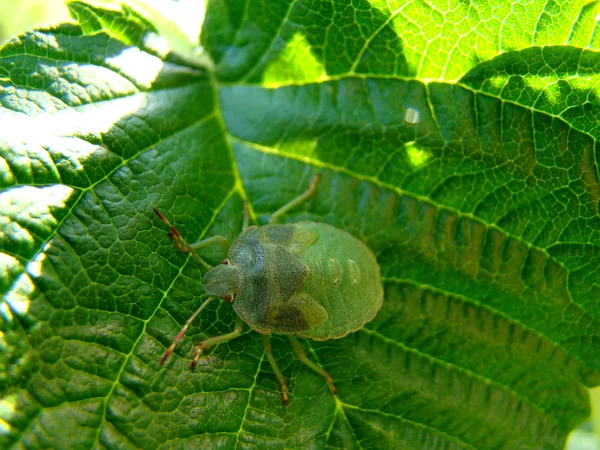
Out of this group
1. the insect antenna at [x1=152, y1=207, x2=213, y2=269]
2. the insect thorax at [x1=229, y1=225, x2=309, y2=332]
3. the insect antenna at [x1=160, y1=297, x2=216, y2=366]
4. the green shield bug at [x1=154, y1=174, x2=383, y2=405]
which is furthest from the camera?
the insect thorax at [x1=229, y1=225, x2=309, y2=332]

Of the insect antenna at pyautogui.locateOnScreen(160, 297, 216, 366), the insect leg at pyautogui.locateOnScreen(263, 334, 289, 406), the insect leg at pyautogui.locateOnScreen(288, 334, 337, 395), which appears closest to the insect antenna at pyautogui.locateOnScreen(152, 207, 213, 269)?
the insect antenna at pyautogui.locateOnScreen(160, 297, 216, 366)

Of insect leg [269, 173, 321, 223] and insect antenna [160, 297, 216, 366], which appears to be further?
insect leg [269, 173, 321, 223]

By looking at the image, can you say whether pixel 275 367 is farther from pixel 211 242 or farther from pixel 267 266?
pixel 211 242

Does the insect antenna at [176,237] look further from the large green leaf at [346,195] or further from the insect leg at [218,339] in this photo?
the insect leg at [218,339]

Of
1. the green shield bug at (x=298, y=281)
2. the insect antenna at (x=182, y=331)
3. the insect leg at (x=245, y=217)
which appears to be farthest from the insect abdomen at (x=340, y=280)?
the insect antenna at (x=182, y=331)

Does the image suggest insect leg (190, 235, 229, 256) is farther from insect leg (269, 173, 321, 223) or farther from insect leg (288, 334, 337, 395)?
insect leg (288, 334, 337, 395)

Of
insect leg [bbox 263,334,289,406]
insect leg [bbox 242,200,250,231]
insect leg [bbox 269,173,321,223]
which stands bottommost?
insect leg [bbox 263,334,289,406]

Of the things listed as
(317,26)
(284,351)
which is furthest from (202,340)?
(317,26)

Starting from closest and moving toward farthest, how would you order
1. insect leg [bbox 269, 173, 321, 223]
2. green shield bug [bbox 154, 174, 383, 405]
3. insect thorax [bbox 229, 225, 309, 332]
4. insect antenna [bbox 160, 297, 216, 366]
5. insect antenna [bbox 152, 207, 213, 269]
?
insect antenna [bbox 160, 297, 216, 366], insect antenna [bbox 152, 207, 213, 269], green shield bug [bbox 154, 174, 383, 405], insect thorax [bbox 229, 225, 309, 332], insect leg [bbox 269, 173, 321, 223]
